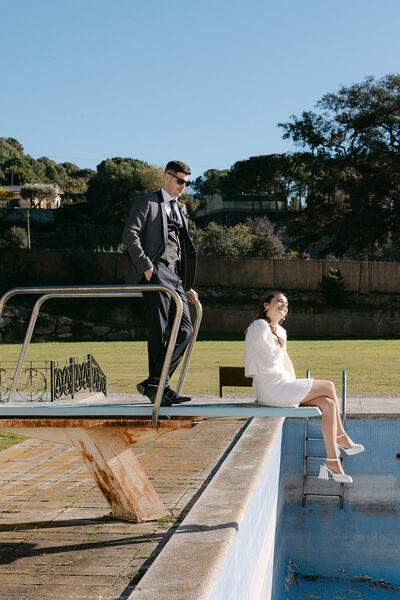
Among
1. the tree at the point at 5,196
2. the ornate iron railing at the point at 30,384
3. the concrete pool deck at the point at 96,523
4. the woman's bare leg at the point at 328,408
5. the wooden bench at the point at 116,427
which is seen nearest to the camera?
the concrete pool deck at the point at 96,523

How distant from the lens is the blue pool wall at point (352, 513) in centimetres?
1035

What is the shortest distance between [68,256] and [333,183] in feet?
58.2

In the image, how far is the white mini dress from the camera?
4684mm

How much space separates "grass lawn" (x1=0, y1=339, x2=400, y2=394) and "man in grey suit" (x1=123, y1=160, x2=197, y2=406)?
32.8 feet

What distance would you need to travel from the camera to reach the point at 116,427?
4.58 meters

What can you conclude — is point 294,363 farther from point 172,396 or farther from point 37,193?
point 37,193

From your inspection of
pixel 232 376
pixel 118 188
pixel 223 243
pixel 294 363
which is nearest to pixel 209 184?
pixel 118 188

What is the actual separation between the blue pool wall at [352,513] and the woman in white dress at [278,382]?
17.3 feet

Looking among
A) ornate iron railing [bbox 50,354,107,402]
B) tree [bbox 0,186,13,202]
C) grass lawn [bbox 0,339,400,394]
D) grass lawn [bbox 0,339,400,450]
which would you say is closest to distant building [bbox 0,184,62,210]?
tree [bbox 0,186,13,202]

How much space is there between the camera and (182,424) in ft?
14.2

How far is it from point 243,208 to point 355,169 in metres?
28.7

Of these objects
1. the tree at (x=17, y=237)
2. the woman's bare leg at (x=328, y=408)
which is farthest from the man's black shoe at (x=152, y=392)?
the tree at (x=17, y=237)

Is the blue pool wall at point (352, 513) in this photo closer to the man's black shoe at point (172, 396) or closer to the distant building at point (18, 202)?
the man's black shoe at point (172, 396)

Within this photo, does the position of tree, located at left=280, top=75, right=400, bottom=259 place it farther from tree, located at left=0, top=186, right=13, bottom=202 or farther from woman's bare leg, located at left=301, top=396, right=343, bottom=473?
tree, located at left=0, top=186, right=13, bottom=202
